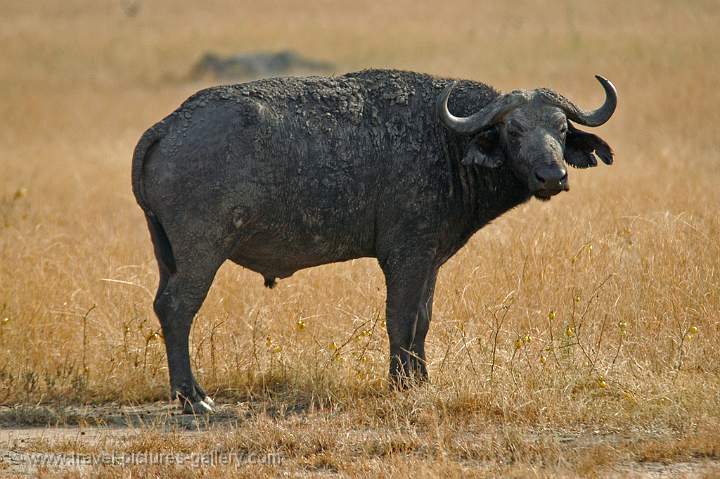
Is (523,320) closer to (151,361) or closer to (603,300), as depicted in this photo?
(603,300)

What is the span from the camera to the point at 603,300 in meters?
9.34

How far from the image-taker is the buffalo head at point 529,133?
25.1 feet

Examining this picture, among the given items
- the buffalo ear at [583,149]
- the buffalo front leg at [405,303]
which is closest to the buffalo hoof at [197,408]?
the buffalo front leg at [405,303]

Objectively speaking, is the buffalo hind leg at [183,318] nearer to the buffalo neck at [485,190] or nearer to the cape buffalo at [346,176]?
the cape buffalo at [346,176]

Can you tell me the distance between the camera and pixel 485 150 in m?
8.03

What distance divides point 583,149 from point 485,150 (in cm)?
83

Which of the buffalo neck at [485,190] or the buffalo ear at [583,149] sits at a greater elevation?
the buffalo ear at [583,149]

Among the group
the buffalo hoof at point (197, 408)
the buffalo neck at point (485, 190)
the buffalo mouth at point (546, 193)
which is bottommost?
the buffalo hoof at point (197, 408)

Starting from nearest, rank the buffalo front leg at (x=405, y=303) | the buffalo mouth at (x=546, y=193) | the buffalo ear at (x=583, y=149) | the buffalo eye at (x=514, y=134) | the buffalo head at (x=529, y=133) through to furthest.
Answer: the buffalo mouth at (x=546, y=193), the buffalo head at (x=529, y=133), the buffalo eye at (x=514, y=134), the buffalo front leg at (x=405, y=303), the buffalo ear at (x=583, y=149)

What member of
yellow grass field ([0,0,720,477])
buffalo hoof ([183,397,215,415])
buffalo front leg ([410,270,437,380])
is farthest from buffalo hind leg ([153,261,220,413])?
buffalo front leg ([410,270,437,380])

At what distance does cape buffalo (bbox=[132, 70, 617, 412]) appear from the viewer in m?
7.68

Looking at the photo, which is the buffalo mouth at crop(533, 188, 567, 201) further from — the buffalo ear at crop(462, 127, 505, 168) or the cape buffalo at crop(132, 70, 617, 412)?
the buffalo ear at crop(462, 127, 505, 168)

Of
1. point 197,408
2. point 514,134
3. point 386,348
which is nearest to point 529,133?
point 514,134

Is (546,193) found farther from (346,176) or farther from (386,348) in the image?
(386,348)
